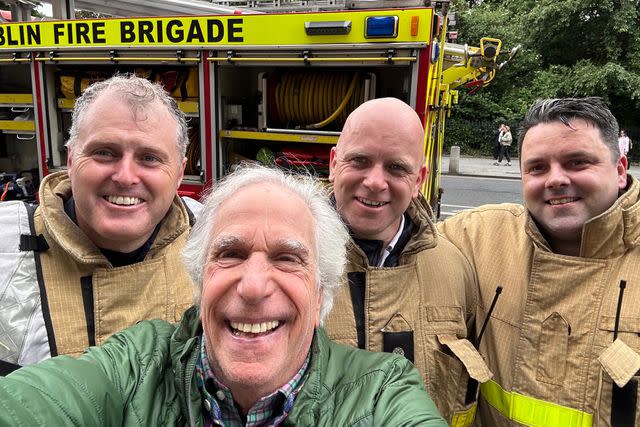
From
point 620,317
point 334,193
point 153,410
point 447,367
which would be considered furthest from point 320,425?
point 620,317

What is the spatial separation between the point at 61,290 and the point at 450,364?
138 centimetres

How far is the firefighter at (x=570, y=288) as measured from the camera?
1755 mm

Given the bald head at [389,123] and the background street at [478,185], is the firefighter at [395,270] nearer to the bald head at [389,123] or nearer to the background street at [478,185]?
the bald head at [389,123]

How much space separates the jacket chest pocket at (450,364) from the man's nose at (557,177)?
0.59 meters

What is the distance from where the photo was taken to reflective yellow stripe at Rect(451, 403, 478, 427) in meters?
1.91

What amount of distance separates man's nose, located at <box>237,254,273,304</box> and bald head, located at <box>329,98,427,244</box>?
60cm

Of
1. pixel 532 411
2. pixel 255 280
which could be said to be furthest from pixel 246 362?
pixel 532 411

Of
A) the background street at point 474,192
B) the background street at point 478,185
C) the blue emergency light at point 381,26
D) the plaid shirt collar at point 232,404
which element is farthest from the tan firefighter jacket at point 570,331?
the background street at point 474,192

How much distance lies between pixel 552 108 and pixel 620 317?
79 centimetres

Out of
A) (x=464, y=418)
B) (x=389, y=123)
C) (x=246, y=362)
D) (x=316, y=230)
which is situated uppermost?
(x=389, y=123)

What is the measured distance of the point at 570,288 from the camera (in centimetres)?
184

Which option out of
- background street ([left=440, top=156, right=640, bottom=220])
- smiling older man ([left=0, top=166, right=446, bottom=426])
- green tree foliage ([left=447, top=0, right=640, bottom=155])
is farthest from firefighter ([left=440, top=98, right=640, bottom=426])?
green tree foliage ([left=447, top=0, right=640, bottom=155])

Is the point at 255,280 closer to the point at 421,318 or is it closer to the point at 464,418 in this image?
the point at 421,318

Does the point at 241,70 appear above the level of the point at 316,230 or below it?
above
